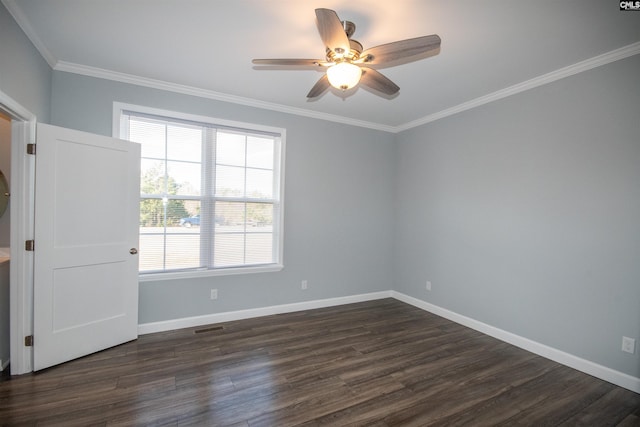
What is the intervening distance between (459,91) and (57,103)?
4156 mm

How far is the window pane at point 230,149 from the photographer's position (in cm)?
356

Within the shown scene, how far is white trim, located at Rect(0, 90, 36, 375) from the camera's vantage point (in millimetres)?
2336

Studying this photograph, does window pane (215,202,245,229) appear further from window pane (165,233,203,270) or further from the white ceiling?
the white ceiling

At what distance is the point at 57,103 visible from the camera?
9.38ft

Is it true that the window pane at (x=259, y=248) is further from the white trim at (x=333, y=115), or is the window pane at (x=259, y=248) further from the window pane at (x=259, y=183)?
the white trim at (x=333, y=115)

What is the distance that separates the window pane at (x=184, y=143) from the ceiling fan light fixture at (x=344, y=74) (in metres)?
2.05

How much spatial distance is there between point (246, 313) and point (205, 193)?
62.0 inches

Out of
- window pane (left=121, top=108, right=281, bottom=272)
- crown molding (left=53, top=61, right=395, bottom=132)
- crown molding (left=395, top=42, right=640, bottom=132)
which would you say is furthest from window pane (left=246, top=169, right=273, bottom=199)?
crown molding (left=395, top=42, right=640, bottom=132)

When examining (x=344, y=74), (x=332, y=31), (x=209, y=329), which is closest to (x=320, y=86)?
(x=344, y=74)

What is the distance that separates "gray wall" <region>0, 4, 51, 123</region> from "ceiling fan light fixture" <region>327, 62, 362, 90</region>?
2218mm

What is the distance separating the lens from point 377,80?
→ 2.29 meters

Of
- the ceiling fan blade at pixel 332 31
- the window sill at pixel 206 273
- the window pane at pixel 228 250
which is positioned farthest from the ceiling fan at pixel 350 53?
the window sill at pixel 206 273

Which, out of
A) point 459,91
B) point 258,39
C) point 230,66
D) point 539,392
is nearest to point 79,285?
point 230,66

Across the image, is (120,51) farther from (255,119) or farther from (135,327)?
→ (135,327)
